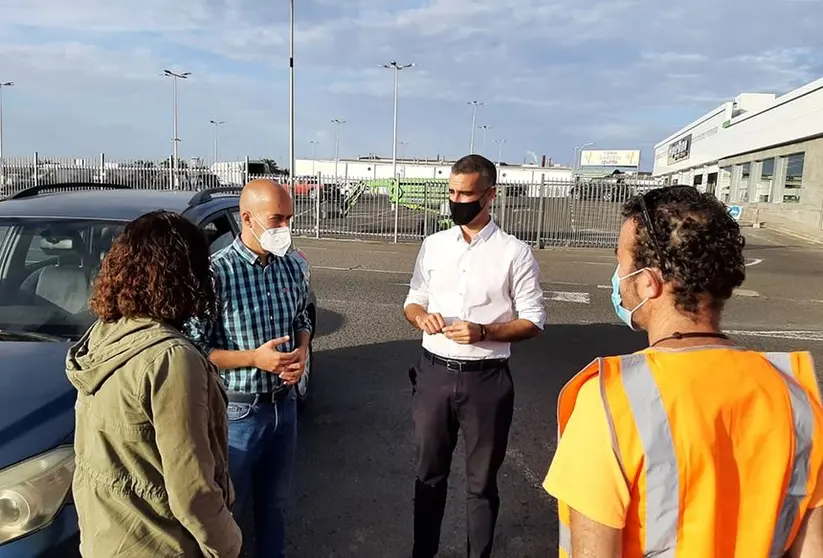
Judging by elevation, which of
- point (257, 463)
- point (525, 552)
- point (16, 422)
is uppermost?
point (16, 422)

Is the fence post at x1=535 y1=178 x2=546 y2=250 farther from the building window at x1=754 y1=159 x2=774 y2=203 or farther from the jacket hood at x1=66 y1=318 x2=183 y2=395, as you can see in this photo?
the building window at x1=754 y1=159 x2=774 y2=203

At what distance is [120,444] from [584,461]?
1.24m

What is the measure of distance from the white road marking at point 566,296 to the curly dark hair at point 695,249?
884cm

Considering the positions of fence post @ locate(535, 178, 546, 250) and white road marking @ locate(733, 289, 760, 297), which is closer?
white road marking @ locate(733, 289, 760, 297)

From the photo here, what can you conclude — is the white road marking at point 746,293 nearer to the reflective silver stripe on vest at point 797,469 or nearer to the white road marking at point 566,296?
the white road marking at point 566,296

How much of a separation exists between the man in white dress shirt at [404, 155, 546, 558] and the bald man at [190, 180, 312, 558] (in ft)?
2.13

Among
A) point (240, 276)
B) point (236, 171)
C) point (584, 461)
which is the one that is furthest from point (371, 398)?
point (236, 171)

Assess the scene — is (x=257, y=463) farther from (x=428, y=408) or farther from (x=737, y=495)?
(x=737, y=495)

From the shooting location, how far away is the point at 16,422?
2141mm

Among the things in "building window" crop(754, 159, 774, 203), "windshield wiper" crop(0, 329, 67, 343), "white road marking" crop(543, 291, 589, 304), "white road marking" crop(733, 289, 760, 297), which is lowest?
"white road marking" crop(543, 291, 589, 304)

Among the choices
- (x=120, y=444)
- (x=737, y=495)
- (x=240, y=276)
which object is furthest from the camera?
(x=240, y=276)

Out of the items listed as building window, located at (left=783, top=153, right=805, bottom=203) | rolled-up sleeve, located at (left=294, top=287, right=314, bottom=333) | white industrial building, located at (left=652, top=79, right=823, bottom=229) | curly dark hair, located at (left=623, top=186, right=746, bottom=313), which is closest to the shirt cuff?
rolled-up sleeve, located at (left=294, top=287, right=314, bottom=333)

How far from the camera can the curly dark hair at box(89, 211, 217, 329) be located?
177cm

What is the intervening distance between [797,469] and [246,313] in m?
2.08
